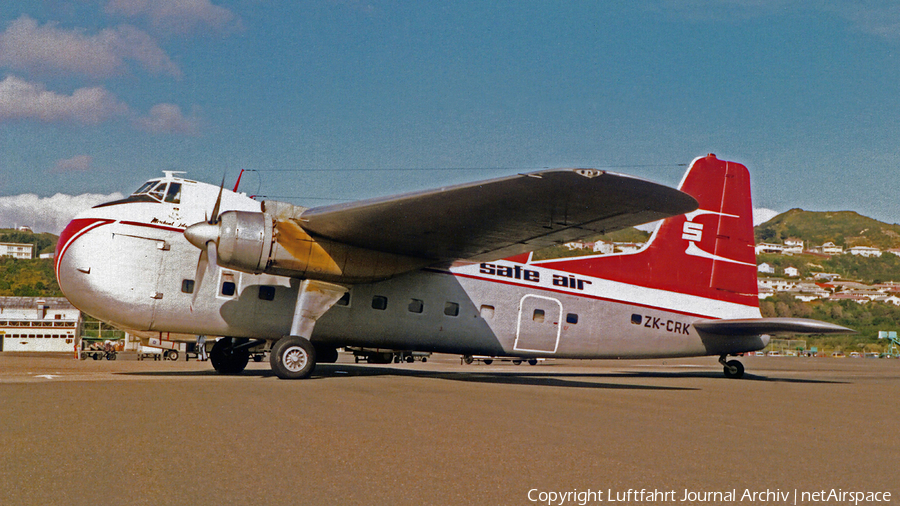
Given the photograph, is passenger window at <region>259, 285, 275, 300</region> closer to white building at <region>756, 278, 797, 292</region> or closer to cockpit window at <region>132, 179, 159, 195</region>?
cockpit window at <region>132, 179, 159, 195</region>

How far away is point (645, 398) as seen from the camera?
11.6 meters

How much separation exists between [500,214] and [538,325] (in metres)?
5.17

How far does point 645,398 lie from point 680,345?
25.1 ft

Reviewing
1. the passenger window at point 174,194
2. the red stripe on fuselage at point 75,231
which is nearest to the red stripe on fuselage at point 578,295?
the passenger window at point 174,194

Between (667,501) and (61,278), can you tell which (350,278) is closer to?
(61,278)

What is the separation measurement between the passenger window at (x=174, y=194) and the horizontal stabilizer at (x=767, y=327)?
1387 cm

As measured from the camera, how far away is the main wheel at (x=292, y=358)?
1396 cm

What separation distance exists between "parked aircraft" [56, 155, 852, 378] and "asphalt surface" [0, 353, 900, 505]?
3564 mm

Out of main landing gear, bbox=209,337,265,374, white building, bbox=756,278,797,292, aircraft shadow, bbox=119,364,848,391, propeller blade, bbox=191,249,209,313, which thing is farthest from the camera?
white building, bbox=756,278,797,292

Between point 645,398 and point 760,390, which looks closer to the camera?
point 645,398

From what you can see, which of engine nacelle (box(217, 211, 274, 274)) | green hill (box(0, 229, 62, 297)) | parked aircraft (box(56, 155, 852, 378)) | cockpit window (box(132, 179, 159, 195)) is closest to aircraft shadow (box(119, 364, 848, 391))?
parked aircraft (box(56, 155, 852, 378))

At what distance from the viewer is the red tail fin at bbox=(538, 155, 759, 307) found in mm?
19172

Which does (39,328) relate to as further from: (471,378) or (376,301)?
(471,378)

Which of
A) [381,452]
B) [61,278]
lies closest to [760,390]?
[381,452]
